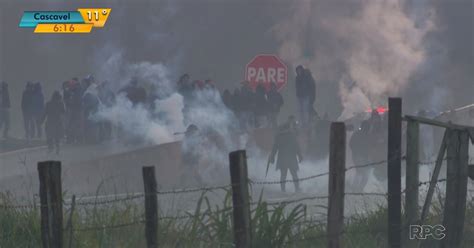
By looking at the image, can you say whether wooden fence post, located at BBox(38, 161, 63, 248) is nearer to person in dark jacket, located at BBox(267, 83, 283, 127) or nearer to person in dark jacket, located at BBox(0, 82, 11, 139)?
person in dark jacket, located at BBox(0, 82, 11, 139)

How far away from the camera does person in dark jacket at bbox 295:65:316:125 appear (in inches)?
1127

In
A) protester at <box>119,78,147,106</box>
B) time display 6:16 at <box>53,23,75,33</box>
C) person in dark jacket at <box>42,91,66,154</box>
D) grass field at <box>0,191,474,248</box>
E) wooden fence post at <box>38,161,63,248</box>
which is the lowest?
grass field at <box>0,191,474,248</box>

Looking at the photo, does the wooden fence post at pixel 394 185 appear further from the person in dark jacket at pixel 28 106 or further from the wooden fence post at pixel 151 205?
the person in dark jacket at pixel 28 106

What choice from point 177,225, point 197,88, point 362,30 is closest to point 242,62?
point 362,30

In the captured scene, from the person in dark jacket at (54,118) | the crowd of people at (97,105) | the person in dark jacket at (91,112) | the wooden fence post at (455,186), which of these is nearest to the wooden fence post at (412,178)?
the wooden fence post at (455,186)

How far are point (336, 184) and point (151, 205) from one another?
4.99 feet

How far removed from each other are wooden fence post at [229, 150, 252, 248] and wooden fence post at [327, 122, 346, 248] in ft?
2.45

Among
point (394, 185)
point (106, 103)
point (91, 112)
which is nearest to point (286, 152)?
point (91, 112)

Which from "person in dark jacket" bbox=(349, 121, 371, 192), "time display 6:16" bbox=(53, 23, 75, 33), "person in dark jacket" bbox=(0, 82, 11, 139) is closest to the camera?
"person in dark jacket" bbox=(349, 121, 371, 192)

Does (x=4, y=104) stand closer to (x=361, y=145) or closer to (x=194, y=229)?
(x=361, y=145)

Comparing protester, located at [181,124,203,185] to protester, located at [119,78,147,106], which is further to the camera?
protester, located at [119,78,147,106]

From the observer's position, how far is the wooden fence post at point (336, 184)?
870cm

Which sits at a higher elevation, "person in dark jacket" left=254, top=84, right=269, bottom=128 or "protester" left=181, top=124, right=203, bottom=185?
"person in dark jacket" left=254, top=84, right=269, bottom=128

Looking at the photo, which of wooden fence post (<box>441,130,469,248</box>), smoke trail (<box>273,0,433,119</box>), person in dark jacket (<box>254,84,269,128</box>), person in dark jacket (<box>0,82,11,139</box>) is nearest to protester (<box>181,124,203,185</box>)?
person in dark jacket (<box>254,84,269,128</box>)
